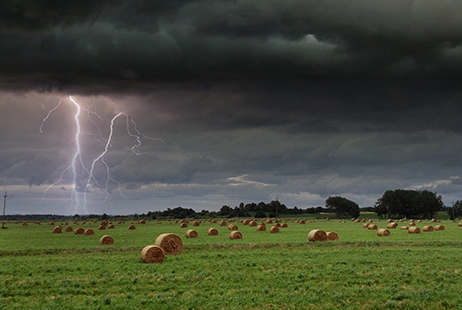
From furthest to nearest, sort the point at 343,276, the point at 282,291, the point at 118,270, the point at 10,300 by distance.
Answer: the point at 118,270, the point at 343,276, the point at 282,291, the point at 10,300

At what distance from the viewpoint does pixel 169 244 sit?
93.1ft

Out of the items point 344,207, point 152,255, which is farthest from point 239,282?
point 344,207

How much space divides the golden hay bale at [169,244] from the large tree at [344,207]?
16915cm

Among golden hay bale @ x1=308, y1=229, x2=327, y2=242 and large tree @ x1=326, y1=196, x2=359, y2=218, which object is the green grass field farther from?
large tree @ x1=326, y1=196, x2=359, y2=218

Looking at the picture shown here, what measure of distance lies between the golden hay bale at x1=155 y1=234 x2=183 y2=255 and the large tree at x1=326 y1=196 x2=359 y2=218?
169 metres

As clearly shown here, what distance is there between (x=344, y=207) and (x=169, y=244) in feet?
569

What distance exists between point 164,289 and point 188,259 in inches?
350

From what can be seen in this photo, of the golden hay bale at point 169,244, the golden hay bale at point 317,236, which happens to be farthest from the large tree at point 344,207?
the golden hay bale at point 169,244

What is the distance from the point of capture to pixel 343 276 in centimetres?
1873

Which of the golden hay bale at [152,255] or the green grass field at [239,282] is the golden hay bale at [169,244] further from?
the golden hay bale at [152,255]

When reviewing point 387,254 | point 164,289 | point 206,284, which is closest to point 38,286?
point 164,289

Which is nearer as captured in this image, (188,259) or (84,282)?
(84,282)

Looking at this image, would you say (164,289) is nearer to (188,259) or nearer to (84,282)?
(84,282)

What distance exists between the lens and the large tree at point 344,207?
188762 mm
